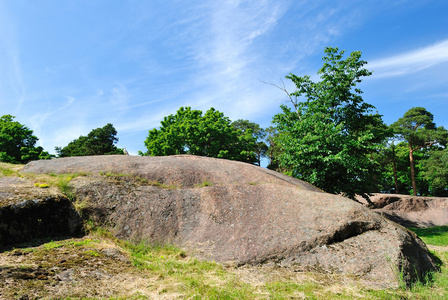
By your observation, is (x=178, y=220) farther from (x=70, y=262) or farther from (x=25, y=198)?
(x=25, y=198)

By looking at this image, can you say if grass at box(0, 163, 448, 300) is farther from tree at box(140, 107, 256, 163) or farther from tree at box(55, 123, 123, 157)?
tree at box(55, 123, 123, 157)

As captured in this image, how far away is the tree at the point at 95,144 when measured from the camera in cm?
4391

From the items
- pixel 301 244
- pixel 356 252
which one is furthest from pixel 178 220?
pixel 356 252

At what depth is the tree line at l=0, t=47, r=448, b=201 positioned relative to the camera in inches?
593

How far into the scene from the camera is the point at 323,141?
1472cm

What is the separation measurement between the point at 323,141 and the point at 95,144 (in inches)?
1608

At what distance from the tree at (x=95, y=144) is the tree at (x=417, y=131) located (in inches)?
1645

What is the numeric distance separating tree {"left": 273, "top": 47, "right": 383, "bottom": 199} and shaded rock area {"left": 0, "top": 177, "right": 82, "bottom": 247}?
11635 millimetres

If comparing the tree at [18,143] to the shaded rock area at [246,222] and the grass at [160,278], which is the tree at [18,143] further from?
the grass at [160,278]

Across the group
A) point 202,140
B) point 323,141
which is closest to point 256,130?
point 202,140

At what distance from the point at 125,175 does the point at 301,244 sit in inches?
209

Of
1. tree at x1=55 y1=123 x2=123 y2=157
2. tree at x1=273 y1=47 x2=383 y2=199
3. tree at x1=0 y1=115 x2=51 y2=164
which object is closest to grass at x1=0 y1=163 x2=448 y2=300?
tree at x1=273 y1=47 x2=383 y2=199

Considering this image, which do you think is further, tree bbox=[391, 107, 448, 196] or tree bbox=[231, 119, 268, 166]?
tree bbox=[231, 119, 268, 166]

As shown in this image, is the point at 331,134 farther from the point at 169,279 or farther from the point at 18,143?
the point at 18,143
